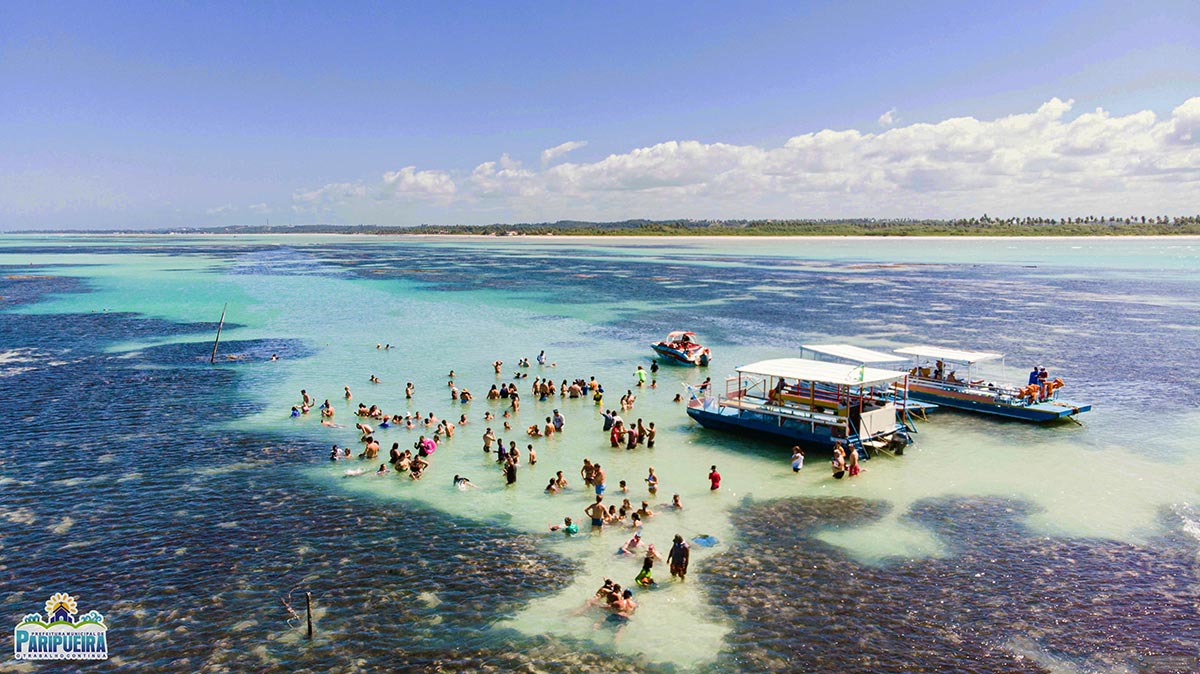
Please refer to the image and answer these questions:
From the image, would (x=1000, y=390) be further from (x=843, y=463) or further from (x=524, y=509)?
(x=524, y=509)

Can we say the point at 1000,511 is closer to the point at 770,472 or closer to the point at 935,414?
the point at 770,472

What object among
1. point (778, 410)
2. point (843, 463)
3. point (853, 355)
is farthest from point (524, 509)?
point (853, 355)

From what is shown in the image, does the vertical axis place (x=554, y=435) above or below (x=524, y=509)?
above

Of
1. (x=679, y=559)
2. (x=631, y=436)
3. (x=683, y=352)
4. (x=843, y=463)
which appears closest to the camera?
(x=679, y=559)

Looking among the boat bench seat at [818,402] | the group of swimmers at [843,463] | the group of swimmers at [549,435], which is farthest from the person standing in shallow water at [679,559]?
the boat bench seat at [818,402]

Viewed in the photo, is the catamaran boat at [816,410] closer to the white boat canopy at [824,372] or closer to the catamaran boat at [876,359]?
the white boat canopy at [824,372]

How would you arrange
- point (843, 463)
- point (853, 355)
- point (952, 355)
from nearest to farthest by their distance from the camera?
1. point (843, 463)
2. point (853, 355)
3. point (952, 355)

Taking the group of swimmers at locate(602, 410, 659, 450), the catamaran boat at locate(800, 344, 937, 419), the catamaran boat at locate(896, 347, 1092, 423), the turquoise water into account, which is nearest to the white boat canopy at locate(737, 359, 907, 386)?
the catamaran boat at locate(800, 344, 937, 419)

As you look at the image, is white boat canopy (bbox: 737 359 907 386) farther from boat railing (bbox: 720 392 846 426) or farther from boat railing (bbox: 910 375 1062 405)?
boat railing (bbox: 910 375 1062 405)

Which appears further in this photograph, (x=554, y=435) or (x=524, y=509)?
(x=554, y=435)
